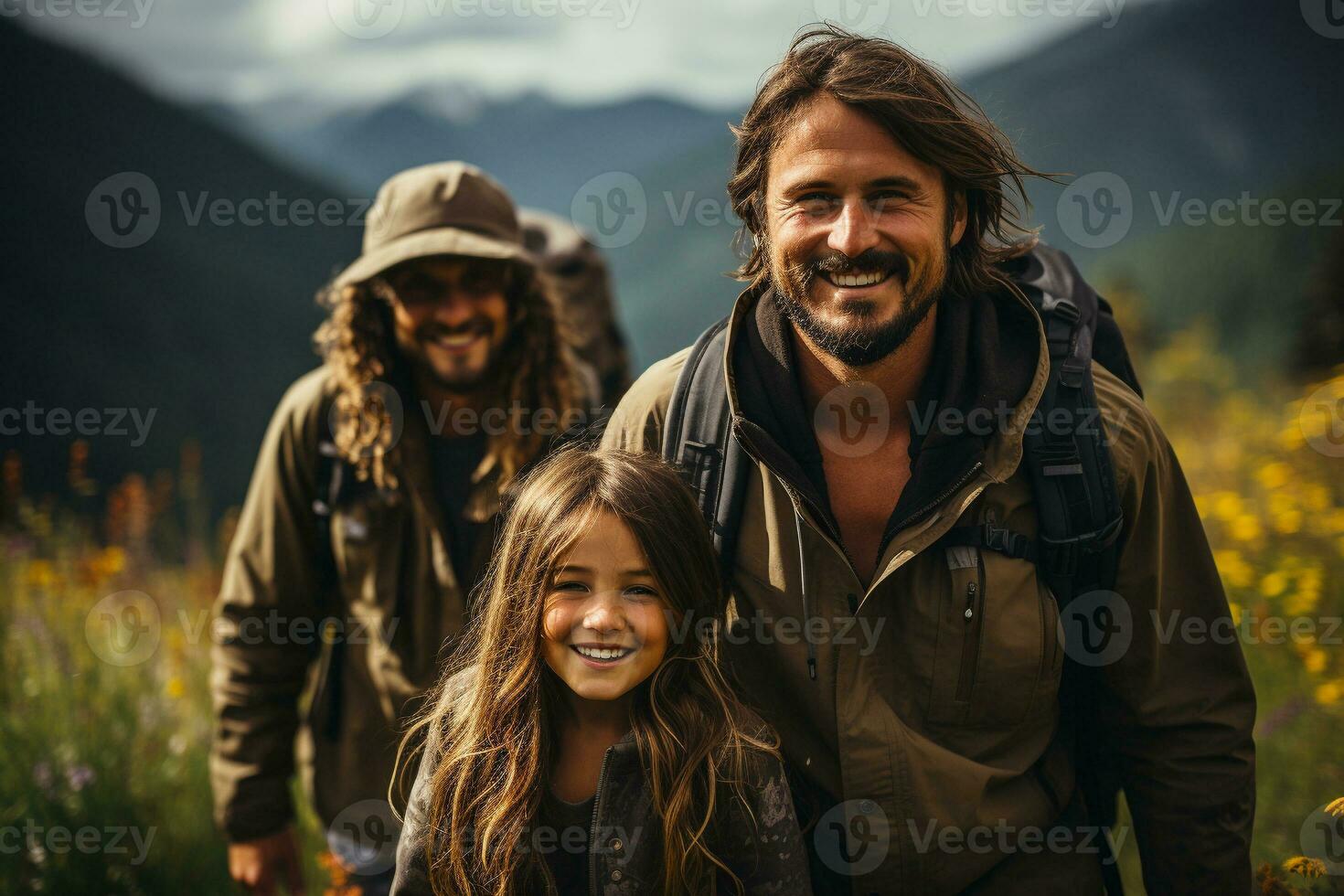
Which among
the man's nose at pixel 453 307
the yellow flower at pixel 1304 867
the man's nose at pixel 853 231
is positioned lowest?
the yellow flower at pixel 1304 867

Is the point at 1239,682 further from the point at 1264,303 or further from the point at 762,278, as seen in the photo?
the point at 1264,303

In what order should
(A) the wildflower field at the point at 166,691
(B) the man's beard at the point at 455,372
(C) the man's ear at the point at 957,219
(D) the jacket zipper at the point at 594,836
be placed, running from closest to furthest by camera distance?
(D) the jacket zipper at the point at 594,836
(C) the man's ear at the point at 957,219
(B) the man's beard at the point at 455,372
(A) the wildflower field at the point at 166,691

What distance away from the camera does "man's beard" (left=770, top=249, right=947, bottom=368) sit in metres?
2.47

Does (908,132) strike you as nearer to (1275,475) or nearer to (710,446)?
(710,446)

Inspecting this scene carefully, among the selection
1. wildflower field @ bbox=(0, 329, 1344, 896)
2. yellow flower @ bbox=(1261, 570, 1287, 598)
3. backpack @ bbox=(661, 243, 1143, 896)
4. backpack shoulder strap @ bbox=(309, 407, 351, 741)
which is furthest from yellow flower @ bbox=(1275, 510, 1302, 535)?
backpack shoulder strap @ bbox=(309, 407, 351, 741)

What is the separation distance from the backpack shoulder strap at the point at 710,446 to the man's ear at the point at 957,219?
0.63 metres

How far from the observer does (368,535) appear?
3254mm

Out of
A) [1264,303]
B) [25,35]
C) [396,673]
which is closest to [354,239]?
[25,35]

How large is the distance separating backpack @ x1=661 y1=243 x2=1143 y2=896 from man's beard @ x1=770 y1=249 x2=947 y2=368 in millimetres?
Result: 252

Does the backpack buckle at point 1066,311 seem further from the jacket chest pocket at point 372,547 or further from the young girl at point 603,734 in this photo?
the jacket chest pocket at point 372,547

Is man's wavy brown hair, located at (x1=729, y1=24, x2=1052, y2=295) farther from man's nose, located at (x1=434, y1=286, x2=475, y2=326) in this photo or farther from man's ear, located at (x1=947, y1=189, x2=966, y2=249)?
man's nose, located at (x1=434, y1=286, x2=475, y2=326)

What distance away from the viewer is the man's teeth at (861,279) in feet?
8.13

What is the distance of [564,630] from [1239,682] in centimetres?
165

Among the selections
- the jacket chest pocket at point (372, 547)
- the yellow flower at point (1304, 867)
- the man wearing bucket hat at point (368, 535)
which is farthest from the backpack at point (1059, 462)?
the jacket chest pocket at point (372, 547)
